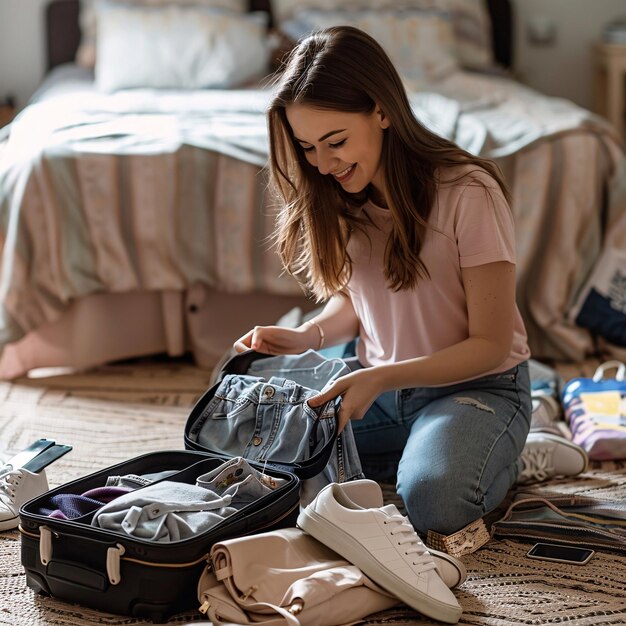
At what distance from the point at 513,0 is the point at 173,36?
1.59 m

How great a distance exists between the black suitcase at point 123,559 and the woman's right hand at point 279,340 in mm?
320

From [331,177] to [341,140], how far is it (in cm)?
13

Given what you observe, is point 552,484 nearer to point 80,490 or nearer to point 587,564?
point 587,564

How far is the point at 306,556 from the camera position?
4.50 feet

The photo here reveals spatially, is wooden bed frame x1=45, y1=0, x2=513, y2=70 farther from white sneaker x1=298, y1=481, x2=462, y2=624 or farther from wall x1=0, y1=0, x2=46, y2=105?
white sneaker x1=298, y1=481, x2=462, y2=624

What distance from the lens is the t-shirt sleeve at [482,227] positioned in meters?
1.58

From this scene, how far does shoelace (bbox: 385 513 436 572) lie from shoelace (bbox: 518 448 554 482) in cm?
50

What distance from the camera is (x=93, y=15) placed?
3.71 m

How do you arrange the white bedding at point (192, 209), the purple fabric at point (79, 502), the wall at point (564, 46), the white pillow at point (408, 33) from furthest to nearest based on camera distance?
1. the wall at point (564, 46)
2. the white pillow at point (408, 33)
3. the white bedding at point (192, 209)
4. the purple fabric at point (79, 502)

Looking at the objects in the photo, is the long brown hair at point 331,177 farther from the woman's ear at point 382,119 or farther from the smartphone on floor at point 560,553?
the smartphone on floor at point 560,553

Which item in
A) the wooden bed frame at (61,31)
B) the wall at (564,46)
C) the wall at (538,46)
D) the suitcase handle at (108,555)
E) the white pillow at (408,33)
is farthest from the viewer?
the wall at (564,46)

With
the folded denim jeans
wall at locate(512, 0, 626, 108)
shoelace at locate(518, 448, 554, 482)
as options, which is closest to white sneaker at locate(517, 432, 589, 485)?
shoelace at locate(518, 448, 554, 482)

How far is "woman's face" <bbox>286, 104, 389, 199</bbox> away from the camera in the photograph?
1529 millimetres

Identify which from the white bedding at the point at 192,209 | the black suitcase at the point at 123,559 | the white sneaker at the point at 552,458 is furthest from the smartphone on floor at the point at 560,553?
the white bedding at the point at 192,209
